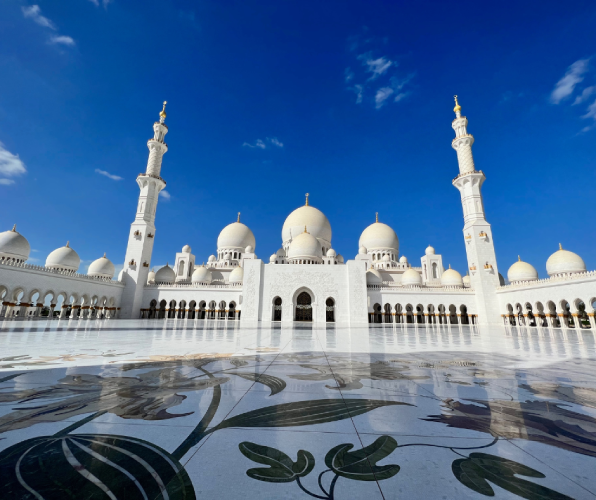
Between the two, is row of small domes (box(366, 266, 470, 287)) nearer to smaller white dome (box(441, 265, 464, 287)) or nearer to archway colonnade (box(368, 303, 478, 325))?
smaller white dome (box(441, 265, 464, 287))

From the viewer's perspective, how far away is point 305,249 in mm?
25578

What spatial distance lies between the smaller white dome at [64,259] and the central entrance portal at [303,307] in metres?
18.7

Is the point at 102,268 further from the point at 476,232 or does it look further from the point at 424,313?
the point at 476,232

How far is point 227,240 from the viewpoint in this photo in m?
32.0

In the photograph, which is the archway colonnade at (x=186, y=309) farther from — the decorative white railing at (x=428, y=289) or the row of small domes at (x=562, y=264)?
the row of small domes at (x=562, y=264)

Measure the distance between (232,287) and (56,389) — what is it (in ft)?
75.0

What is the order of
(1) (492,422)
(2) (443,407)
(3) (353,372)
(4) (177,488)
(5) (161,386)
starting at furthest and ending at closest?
(3) (353,372) < (5) (161,386) < (2) (443,407) < (1) (492,422) < (4) (177,488)

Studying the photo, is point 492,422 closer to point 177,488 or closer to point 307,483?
→ point 307,483

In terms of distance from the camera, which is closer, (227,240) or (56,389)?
(56,389)

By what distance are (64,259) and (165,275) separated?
25.1 feet

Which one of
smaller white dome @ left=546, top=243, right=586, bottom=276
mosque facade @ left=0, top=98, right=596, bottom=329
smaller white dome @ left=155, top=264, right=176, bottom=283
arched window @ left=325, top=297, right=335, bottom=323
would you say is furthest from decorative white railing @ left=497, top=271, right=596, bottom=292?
smaller white dome @ left=155, top=264, right=176, bottom=283

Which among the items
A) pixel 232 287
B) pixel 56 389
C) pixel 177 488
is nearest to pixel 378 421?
pixel 177 488

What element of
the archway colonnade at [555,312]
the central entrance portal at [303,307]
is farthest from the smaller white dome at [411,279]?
the central entrance portal at [303,307]

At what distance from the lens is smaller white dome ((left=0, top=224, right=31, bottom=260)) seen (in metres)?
20.3
